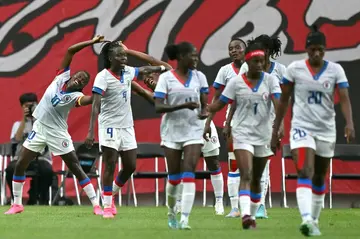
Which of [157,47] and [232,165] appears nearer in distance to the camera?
[232,165]

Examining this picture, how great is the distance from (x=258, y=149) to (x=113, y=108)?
3391 millimetres

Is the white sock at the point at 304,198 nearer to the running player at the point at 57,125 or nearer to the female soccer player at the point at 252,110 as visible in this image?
the female soccer player at the point at 252,110

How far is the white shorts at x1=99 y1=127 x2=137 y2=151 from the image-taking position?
1552 cm

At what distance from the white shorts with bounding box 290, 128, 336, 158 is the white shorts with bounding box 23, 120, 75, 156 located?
553cm

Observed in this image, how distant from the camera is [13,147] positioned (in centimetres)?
2164

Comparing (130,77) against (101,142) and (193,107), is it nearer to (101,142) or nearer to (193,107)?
(101,142)

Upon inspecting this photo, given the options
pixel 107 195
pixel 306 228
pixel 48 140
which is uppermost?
pixel 48 140

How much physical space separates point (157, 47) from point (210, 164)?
17.6 feet

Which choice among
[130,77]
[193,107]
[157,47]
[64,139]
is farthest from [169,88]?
[157,47]

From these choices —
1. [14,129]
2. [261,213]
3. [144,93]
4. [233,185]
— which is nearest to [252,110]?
[144,93]

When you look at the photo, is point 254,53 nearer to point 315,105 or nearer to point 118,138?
point 315,105

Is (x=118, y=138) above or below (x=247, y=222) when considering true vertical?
above

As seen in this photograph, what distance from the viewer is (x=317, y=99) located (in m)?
11.8

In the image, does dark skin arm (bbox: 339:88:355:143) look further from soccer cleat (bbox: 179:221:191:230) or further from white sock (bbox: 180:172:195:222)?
soccer cleat (bbox: 179:221:191:230)
